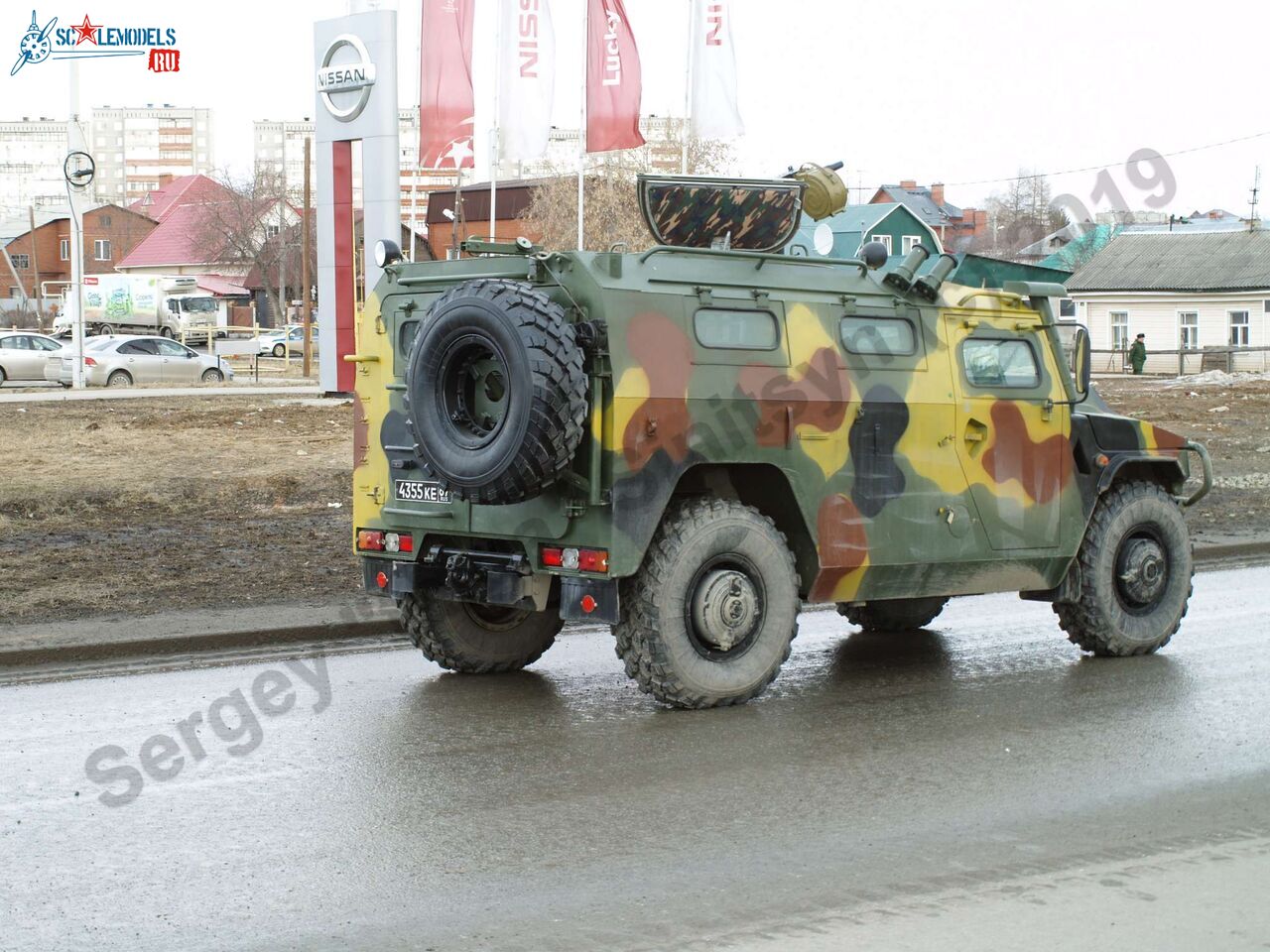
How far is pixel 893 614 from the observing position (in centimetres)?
1111

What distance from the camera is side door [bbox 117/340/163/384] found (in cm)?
3947

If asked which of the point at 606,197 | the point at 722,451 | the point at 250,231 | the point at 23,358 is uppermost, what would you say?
the point at 606,197

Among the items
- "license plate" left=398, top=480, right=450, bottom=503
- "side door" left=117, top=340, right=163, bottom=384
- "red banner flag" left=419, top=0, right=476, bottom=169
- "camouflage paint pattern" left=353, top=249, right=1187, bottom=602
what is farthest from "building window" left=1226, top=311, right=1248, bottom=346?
"license plate" left=398, top=480, right=450, bottom=503

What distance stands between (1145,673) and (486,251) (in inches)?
181

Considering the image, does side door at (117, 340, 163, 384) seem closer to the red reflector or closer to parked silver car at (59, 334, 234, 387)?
parked silver car at (59, 334, 234, 387)

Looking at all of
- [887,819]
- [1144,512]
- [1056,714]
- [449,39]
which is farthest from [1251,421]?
[887,819]

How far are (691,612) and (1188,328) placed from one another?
6109cm

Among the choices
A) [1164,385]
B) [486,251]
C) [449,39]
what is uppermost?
[449,39]

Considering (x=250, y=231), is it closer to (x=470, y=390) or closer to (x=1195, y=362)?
(x=1195, y=362)

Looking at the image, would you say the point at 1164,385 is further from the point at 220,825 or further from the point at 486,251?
the point at 220,825

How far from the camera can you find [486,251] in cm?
888

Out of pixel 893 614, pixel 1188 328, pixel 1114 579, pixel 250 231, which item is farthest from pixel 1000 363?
pixel 250 231

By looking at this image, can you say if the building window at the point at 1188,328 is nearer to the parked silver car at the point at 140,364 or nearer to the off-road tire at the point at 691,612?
the parked silver car at the point at 140,364

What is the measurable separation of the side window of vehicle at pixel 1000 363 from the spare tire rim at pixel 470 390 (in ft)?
9.36
